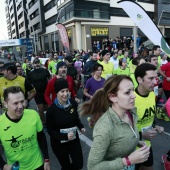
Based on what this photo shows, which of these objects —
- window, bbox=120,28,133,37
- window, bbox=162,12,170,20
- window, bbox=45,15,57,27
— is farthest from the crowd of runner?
window, bbox=162,12,170,20

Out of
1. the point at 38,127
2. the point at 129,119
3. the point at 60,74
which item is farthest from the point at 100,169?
the point at 60,74

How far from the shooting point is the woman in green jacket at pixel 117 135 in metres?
1.60

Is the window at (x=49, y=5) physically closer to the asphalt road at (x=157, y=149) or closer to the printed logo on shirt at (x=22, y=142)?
the asphalt road at (x=157, y=149)

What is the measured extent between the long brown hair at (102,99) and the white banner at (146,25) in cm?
416

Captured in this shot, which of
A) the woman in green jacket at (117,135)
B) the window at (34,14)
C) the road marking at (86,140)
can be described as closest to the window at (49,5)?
the window at (34,14)

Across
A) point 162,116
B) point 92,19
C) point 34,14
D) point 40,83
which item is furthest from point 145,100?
point 34,14

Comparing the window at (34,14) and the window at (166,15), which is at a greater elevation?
the window at (34,14)

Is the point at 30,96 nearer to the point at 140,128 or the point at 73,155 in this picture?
the point at 73,155

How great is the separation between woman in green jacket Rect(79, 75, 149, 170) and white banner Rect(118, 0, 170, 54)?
4362 millimetres

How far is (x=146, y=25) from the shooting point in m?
6.06

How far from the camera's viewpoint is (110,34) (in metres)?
34.1

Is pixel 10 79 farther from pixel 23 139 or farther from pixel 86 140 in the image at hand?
pixel 23 139

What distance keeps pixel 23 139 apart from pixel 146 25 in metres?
5.09

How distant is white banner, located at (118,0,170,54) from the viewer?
5.84 m
